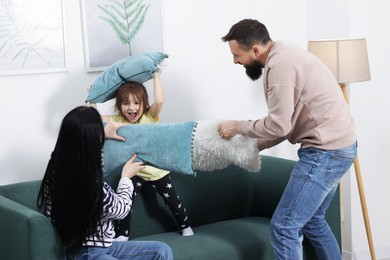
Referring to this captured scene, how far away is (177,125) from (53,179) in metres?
0.75

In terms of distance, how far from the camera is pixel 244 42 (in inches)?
118

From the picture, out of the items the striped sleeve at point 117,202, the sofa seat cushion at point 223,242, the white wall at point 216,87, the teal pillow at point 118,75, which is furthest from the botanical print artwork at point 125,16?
the striped sleeve at point 117,202

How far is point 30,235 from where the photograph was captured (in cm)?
266

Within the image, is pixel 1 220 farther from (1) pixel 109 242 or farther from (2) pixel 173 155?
(2) pixel 173 155

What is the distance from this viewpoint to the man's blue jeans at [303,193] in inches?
117

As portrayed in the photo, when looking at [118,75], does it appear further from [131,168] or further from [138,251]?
[138,251]

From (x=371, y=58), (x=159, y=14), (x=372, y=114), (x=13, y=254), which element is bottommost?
(x=13, y=254)

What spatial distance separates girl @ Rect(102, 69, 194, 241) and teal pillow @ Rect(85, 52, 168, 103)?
0.04 m

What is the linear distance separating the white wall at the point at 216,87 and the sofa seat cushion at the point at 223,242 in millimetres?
710

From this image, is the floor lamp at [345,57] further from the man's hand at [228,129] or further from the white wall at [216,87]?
the man's hand at [228,129]

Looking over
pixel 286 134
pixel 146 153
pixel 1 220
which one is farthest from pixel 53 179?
pixel 286 134

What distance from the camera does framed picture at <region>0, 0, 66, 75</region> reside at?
11.1ft

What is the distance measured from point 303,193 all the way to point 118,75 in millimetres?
1008

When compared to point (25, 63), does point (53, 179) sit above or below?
below
